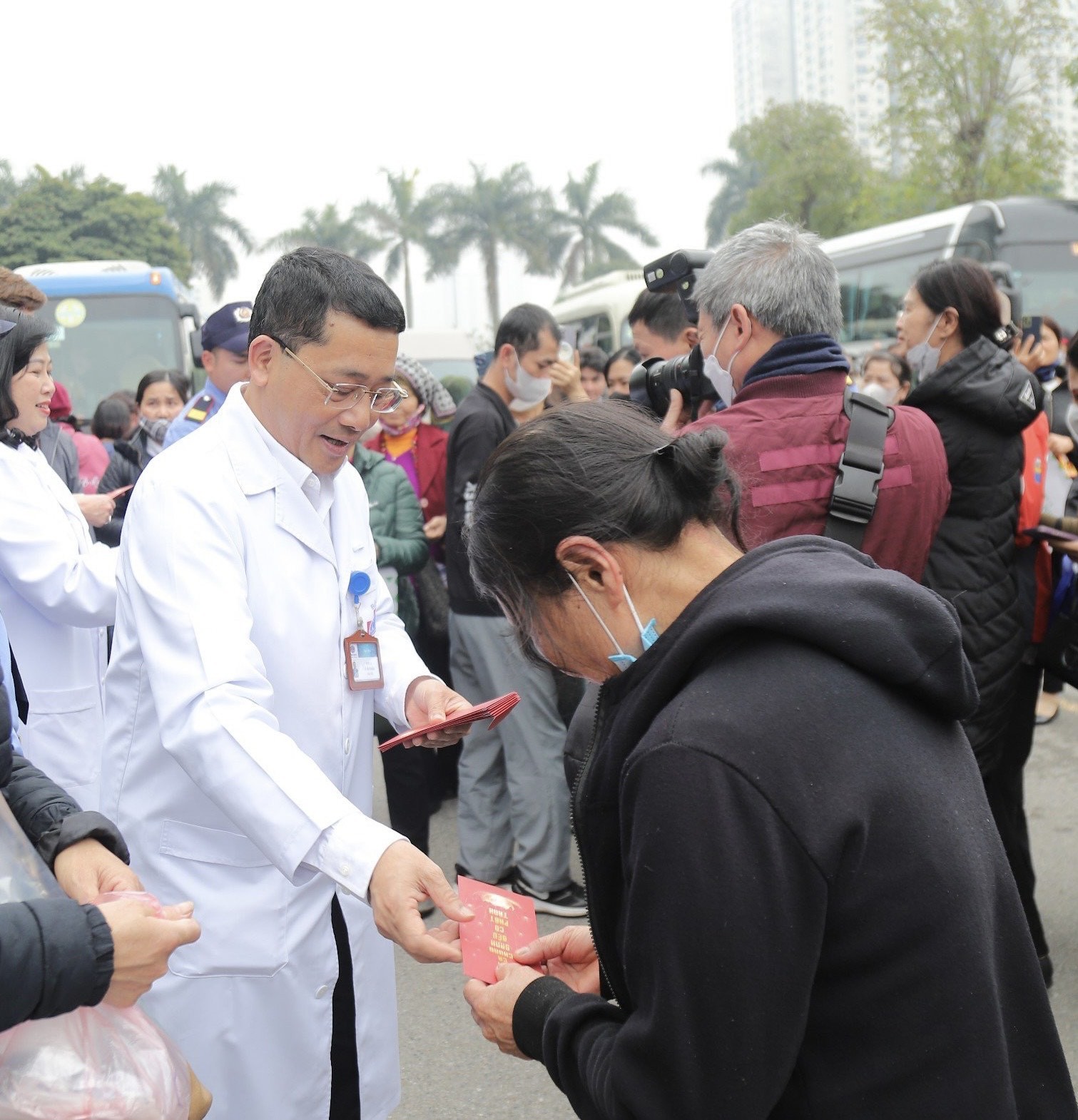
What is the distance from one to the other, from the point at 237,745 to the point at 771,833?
972 millimetres

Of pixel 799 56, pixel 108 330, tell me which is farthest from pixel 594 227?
pixel 799 56

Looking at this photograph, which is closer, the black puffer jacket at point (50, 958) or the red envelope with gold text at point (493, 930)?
the black puffer jacket at point (50, 958)

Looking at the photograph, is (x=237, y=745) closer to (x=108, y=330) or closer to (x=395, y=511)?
(x=395, y=511)

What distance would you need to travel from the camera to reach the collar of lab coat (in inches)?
83.4

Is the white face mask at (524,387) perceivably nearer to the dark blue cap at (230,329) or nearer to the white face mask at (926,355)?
the dark blue cap at (230,329)

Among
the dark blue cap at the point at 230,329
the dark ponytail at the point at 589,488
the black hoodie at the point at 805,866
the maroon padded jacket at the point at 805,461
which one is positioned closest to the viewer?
the black hoodie at the point at 805,866

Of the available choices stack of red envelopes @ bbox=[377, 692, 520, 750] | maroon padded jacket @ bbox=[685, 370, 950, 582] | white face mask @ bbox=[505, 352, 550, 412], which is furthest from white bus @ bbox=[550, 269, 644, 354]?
stack of red envelopes @ bbox=[377, 692, 520, 750]

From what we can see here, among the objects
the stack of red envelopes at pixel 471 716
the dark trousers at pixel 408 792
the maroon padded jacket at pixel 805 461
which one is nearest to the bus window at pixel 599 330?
the dark trousers at pixel 408 792

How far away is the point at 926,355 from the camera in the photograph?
3389 mm

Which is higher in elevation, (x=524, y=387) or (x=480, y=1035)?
(x=524, y=387)

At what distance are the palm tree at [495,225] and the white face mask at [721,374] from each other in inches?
1706

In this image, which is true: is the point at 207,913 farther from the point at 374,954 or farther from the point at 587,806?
the point at 587,806

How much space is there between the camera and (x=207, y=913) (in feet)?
6.52

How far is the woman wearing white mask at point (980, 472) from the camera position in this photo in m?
3.14
